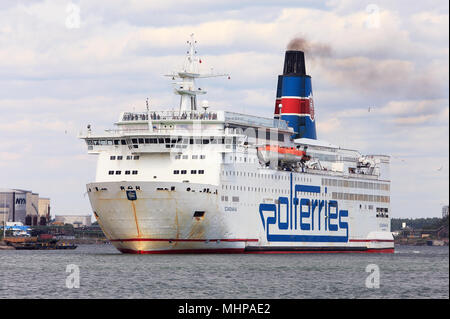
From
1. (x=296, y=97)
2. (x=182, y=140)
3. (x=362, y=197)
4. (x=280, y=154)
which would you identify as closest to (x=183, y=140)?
(x=182, y=140)

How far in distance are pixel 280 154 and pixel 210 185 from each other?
12.4 metres

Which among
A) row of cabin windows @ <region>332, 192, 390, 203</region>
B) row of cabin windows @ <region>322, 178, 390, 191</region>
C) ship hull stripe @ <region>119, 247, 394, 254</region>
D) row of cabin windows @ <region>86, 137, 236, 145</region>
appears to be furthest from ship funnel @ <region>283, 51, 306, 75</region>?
row of cabin windows @ <region>86, 137, 236, 145</region>

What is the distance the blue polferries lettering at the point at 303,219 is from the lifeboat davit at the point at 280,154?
239 cm

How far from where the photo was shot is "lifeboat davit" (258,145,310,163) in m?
83.6

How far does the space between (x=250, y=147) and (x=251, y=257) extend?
33.1 feet

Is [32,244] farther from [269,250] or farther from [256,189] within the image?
[256,189]

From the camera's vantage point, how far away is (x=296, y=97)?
101 meters

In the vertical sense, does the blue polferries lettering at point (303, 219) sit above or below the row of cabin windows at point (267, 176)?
below

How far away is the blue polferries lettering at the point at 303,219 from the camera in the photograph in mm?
84062

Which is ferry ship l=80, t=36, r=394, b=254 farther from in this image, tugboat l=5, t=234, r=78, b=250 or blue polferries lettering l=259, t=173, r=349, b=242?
tugboat l=5, t=234, r=78, b=250

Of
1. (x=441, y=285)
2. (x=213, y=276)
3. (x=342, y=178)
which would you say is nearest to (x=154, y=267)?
(x=213, y=276)

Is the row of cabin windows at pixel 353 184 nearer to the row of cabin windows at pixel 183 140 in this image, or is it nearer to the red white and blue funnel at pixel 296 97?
the red white and blue funnel at pixel 296 97

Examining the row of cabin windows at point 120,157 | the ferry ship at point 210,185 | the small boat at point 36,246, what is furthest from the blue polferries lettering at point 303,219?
the small boat at point 36,246
